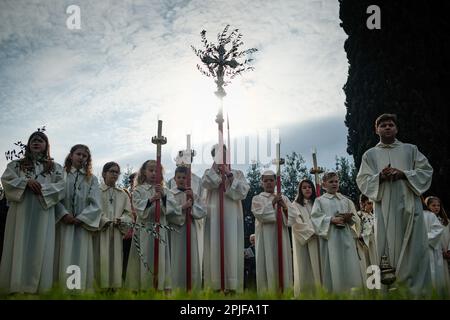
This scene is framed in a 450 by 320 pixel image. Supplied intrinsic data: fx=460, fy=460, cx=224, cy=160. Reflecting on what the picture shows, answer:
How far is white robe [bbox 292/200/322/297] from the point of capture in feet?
29.8

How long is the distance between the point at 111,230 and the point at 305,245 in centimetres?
387

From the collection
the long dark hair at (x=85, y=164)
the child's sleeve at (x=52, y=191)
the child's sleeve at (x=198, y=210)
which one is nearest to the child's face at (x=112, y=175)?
the long dark hair at (x=85, y=164)

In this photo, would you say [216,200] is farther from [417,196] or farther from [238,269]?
[417,196]

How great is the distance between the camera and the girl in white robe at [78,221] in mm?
6832

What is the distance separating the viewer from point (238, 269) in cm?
798

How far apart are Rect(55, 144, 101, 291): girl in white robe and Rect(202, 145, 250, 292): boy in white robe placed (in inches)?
76.6

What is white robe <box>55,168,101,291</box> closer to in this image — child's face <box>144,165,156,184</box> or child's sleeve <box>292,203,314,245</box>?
child's face <box>144,165,156,184</box>

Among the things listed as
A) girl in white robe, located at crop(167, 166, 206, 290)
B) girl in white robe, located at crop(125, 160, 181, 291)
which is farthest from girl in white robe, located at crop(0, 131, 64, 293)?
girl in white robe, located at crop(167, 166, 206, 290)

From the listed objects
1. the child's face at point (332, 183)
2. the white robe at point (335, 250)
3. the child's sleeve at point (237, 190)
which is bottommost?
the white robe at point (335, 250)

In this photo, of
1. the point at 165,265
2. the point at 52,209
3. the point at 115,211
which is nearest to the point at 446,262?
the point at 165,265

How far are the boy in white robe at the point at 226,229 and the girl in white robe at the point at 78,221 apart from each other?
6.39ft

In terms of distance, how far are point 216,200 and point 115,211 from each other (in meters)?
1.92

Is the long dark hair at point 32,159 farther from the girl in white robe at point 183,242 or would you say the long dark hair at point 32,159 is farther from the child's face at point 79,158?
the girl in white robe at point 183,242

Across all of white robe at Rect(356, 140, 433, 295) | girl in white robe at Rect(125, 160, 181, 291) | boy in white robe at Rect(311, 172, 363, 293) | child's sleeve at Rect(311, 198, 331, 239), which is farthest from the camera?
child's sleeve at Rect(311, 198, 331, 239)
